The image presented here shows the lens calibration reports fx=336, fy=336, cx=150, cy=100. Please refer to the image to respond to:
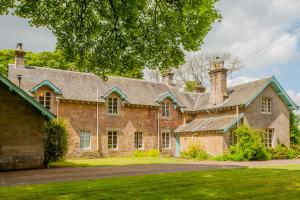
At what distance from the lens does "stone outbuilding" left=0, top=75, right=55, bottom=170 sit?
62.2 feet

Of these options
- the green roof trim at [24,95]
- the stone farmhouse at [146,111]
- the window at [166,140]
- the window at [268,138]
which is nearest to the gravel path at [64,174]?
the green roof trim at [24,95]

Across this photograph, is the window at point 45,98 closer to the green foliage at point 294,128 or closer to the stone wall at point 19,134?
the stone wall at point 19,134

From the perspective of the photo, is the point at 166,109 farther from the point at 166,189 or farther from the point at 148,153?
the point at 166,189

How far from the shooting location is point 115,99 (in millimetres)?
31688

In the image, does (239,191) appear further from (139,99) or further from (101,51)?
(139,99)

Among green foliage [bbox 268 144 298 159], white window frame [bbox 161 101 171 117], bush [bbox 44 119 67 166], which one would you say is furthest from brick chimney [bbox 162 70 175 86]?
bush [bbox 44 119 67 166]

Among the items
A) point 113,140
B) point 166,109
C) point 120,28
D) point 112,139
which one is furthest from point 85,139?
point 120,28

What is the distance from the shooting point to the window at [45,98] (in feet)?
91.6

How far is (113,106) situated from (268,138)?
595 inches

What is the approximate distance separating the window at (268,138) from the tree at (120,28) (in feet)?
65.1

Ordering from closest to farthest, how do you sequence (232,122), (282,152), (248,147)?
(248,147) → (232,122) → (282,152)

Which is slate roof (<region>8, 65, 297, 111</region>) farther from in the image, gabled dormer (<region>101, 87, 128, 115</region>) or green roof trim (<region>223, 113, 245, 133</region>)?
green roof trim (<region>223, 113, 245, 133</region>)

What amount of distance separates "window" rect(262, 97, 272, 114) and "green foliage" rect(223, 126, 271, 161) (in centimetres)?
396

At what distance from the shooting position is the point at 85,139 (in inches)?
1173
